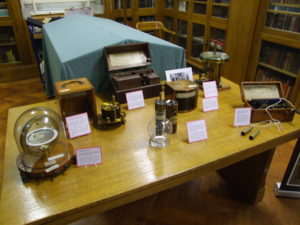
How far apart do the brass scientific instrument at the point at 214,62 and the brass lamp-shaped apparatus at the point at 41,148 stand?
3.04ft

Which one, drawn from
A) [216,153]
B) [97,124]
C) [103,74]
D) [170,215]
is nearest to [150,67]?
[103,74]

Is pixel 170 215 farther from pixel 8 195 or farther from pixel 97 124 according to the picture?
Answer: pixel 8 195

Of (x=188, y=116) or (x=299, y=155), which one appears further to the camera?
(x=299, y=155)

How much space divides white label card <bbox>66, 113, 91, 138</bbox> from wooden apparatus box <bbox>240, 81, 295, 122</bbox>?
80 cm

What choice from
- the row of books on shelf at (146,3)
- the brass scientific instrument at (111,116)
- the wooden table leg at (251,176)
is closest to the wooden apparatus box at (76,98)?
the brass scientific instrument at (111,116)

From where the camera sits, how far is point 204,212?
157 cm

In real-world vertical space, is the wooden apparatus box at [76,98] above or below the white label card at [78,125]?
above

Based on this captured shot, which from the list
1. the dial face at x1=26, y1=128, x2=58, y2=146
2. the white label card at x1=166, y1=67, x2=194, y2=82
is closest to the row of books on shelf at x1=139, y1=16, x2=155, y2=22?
the white label card at x1=166, y1=67, x2=194, y2=82

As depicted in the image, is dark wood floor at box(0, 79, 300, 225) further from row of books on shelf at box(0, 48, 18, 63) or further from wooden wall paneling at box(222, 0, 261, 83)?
row of books on shelf at box(0, 48, 18, 63)

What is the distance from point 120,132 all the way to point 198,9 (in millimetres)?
2910

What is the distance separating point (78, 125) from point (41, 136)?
0.21 m

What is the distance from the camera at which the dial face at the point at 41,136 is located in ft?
2.89

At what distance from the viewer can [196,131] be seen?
108 centimetres

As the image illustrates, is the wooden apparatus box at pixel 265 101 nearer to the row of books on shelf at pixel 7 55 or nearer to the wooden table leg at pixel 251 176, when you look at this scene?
the wooden table leg at pixel 251 176
